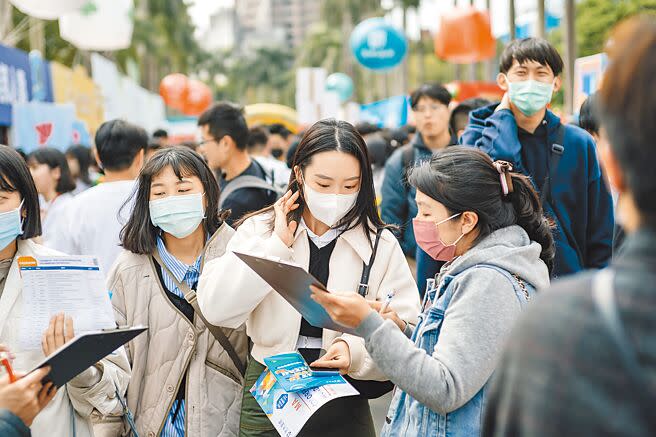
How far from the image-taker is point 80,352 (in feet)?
6.77

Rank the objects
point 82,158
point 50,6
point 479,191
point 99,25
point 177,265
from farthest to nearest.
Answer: point 99,25
point 82,158
point 50,6
point 177,265
point 479,191

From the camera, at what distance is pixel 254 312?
2736 millimetres

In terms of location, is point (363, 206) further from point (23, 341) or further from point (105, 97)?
point (105, 97)

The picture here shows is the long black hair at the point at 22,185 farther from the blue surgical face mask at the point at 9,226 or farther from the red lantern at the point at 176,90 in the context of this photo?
the red lantern at the point at 176,90

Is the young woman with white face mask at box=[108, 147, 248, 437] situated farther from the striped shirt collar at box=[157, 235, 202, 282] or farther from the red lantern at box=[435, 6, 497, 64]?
the red lantern at box=[435, 6, 497, 64]

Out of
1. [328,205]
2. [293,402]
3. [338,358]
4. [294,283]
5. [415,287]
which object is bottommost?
[293,402]

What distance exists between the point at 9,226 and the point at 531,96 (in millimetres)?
2421

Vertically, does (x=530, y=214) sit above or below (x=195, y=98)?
above

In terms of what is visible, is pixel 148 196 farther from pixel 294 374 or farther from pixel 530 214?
pixel 530 214

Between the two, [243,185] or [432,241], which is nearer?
[432,241]

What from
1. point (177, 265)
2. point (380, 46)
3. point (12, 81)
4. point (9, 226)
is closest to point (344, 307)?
point (177, 265)

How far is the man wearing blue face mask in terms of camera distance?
3531mm

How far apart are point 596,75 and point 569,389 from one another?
390 inches

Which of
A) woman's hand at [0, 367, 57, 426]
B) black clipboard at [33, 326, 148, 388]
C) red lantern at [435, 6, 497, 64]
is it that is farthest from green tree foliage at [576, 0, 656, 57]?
woman's hand at [0, 367, 57, 426]
